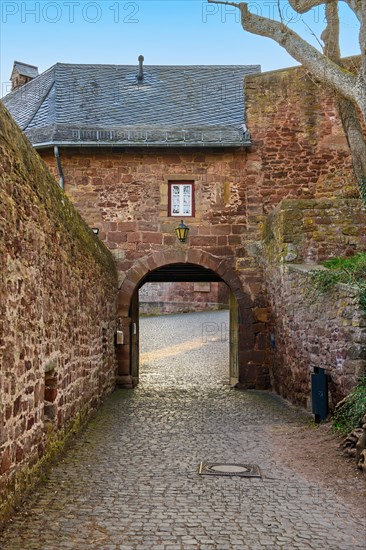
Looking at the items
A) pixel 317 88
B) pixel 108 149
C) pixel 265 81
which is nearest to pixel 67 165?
pixel 108 149

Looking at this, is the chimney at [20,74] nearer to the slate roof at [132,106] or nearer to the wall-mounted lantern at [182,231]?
the slate roof at [132,106]

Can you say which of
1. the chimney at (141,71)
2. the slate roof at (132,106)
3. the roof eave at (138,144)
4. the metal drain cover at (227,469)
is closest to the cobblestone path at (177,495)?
the metal drain cover at (227,469)

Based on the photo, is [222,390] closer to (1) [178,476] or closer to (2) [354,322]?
(2) [354,322]

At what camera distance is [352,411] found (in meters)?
7.22

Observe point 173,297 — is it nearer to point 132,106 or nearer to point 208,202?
point 132,106

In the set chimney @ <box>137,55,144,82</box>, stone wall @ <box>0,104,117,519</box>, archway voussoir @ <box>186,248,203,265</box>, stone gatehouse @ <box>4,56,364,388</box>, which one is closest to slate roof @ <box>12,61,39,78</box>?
chimney @ <box>137,55,144,82</box>

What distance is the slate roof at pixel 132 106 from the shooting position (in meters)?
13.8

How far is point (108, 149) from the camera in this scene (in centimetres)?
1389

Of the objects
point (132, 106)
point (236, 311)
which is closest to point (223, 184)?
point (236, 311)

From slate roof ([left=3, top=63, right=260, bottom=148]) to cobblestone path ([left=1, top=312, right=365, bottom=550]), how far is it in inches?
234

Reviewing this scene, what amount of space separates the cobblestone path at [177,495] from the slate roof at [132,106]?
5.94m

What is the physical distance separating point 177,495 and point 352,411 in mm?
2417

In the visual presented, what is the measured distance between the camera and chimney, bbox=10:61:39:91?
20.6 metres

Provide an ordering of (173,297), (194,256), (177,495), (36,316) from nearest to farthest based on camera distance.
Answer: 1. (177,495)
2. (36,316)
3. (194,256)
4. (173,297)
